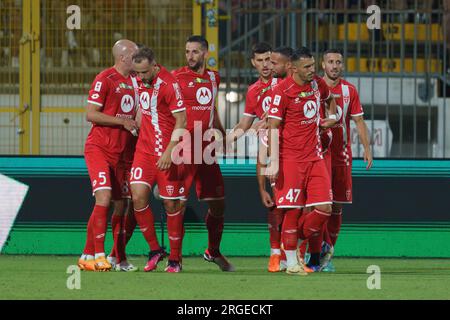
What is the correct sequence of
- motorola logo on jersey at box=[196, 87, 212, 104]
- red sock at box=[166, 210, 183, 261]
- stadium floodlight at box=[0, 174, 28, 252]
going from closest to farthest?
red sock at box=[166, 210, 183, 261], motorola logo on jersey at box=[196, 87, 212, 104], stadium floodlight at box=[0, 174, 28, 252]

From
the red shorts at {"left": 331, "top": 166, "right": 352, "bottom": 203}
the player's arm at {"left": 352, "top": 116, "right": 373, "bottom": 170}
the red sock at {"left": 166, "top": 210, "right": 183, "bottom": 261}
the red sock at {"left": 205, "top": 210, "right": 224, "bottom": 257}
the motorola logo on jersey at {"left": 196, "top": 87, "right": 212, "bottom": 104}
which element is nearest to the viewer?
the red sock at {"left": 166, "top": 210, "right": 183, "bottom": 261}

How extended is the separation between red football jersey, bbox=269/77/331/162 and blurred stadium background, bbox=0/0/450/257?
10.1 feet

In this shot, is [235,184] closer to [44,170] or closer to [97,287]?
[44,170]

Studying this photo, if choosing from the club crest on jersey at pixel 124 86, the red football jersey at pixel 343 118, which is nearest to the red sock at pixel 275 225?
the red football jersey at pixel 343 118

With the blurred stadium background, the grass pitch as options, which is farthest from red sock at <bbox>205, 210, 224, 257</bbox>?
the blurred stadium background

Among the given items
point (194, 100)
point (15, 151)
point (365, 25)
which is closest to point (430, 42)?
point (365, 25)

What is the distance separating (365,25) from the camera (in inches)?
555

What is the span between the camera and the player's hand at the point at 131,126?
440 inches

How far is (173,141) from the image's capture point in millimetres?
10695

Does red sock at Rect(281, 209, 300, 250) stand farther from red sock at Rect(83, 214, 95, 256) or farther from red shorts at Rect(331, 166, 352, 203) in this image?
red sock at Rect(83, 214, 95, 256)

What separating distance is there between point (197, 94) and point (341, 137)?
153 cm

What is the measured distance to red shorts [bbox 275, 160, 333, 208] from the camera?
10.7 meters

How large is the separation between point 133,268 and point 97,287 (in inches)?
70.7
